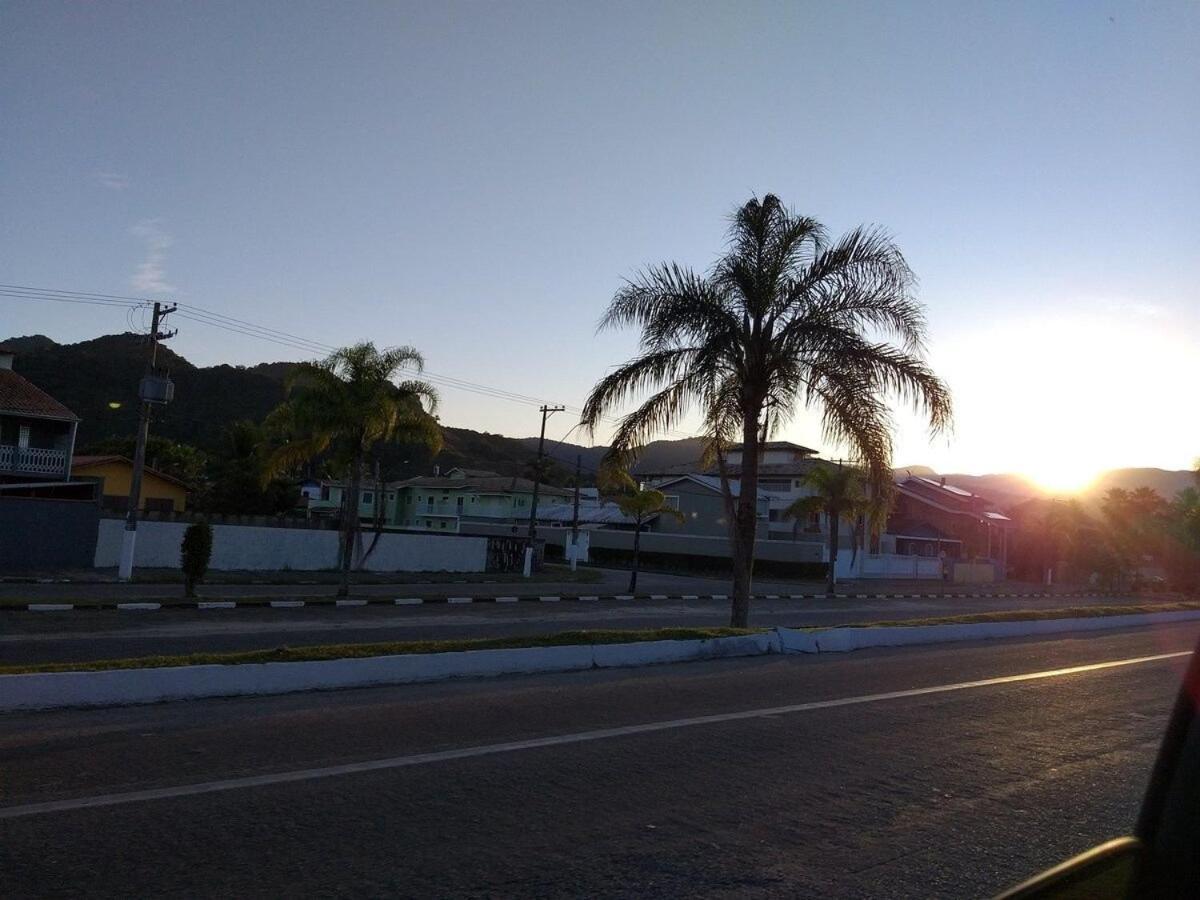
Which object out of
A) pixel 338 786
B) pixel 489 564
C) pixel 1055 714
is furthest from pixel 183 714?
pixel 489 564

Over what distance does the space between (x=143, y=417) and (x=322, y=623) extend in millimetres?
14520

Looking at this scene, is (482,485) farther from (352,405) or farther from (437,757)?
(437,757)

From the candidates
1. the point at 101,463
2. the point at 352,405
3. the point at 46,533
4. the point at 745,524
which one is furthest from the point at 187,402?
the point at 745,524

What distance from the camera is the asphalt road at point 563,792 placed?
5.27 m

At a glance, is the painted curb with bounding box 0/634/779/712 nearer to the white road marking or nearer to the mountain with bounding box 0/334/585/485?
the white road marking

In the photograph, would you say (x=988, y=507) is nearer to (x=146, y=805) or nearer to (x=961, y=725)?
(x=961, y=725)

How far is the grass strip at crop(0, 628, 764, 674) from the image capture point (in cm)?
1046

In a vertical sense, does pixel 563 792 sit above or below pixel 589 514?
below

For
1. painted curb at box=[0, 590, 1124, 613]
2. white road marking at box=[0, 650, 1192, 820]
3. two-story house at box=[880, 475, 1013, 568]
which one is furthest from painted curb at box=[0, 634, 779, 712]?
two-story house at box=[880, 475, 1013, 568]

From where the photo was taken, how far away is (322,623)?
21.0 metres

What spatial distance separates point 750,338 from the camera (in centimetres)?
1797

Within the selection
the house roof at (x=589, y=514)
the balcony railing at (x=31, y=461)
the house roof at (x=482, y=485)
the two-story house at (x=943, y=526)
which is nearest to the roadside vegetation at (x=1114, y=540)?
the two-story house at (x=943, y=526)

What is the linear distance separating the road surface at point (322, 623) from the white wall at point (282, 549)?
445 inches

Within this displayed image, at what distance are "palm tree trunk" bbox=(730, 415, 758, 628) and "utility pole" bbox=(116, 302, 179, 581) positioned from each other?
18812 millimetres
